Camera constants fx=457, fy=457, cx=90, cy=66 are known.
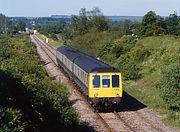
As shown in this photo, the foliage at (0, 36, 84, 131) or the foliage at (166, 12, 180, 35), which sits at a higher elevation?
the foliage at (0, 36, 84, 131)

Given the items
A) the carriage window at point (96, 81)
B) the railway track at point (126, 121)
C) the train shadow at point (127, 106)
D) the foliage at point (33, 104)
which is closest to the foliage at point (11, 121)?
the foliage at point (33, 104)

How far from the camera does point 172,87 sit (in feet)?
82.7

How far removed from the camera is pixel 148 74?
3919 centimetres

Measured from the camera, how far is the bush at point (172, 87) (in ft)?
81.6

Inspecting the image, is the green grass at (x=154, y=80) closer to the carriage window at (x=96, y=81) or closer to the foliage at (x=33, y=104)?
the carriage window at (x=96, y=81)

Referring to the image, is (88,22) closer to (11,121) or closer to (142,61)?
(142,61)

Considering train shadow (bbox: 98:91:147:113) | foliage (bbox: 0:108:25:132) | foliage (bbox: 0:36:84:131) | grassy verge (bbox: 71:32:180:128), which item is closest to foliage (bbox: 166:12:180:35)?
grassy verge (bbox: 71:32:180:128)

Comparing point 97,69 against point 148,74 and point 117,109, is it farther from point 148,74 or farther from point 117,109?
point 148,74

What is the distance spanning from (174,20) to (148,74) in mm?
70073

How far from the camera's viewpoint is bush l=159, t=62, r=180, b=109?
24.9m

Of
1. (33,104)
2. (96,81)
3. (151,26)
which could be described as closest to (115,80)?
(96,81)

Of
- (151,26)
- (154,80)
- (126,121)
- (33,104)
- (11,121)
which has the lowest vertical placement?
(154,80)

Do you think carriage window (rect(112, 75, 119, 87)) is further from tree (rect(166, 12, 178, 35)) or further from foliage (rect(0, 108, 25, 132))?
tree (rect(166, 12, 178, 35))

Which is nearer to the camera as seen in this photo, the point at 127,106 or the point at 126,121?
the point at 126,121
